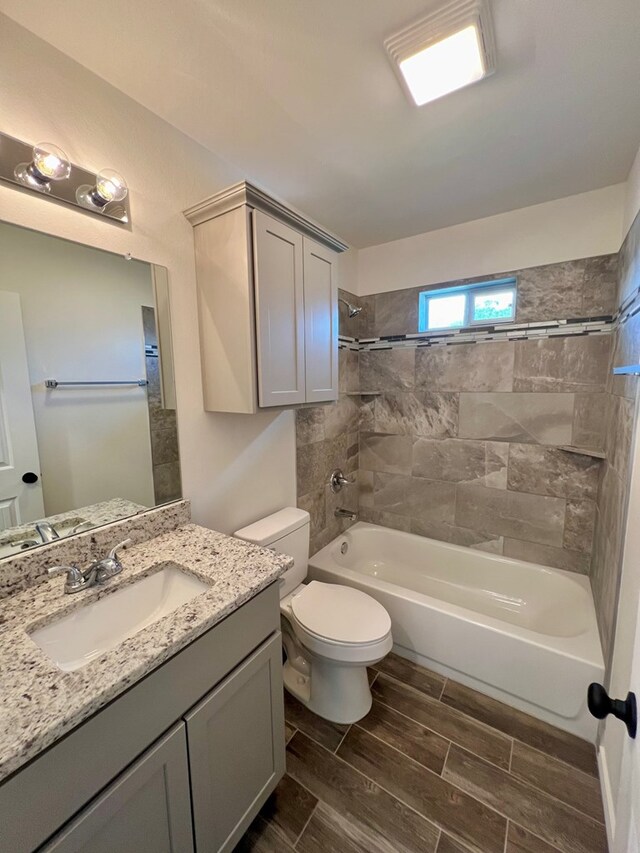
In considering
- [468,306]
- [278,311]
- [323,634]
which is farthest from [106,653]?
[468,306]

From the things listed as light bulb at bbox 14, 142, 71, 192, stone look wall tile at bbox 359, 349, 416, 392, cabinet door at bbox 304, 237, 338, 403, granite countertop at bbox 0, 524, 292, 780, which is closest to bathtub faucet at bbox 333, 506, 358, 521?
stone look wall tile at bbox 359, 349, 416, 392

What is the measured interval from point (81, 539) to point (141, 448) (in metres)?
0.36

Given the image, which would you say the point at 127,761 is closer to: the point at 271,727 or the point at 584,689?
the point at 271,727

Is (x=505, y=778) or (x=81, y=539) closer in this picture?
(x=81, y=539)

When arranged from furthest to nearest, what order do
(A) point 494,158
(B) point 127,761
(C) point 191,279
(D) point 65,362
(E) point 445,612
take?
(E) point 445,612, (A) point 494,158, (C) point 191,279, (D) point 65,362, (B) point 127,761

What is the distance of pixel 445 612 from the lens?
1.71 m

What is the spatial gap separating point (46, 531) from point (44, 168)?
3.56 feet

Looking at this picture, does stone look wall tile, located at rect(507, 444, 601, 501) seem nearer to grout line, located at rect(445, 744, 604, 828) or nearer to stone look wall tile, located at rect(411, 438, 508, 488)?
stone look wall tile, located at rect(411, 438, 508, 488)

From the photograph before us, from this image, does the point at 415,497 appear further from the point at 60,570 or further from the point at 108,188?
the point at 108,188

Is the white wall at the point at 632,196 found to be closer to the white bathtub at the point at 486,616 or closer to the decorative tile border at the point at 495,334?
the decorative tile border at the point at 495,334

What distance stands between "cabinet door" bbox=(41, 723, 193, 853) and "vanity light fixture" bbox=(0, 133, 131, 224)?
1.46 metres

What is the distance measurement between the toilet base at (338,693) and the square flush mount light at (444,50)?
7.41 ft

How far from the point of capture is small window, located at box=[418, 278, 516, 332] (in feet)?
7.00

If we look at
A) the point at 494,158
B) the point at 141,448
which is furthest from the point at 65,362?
the point at 494,158
